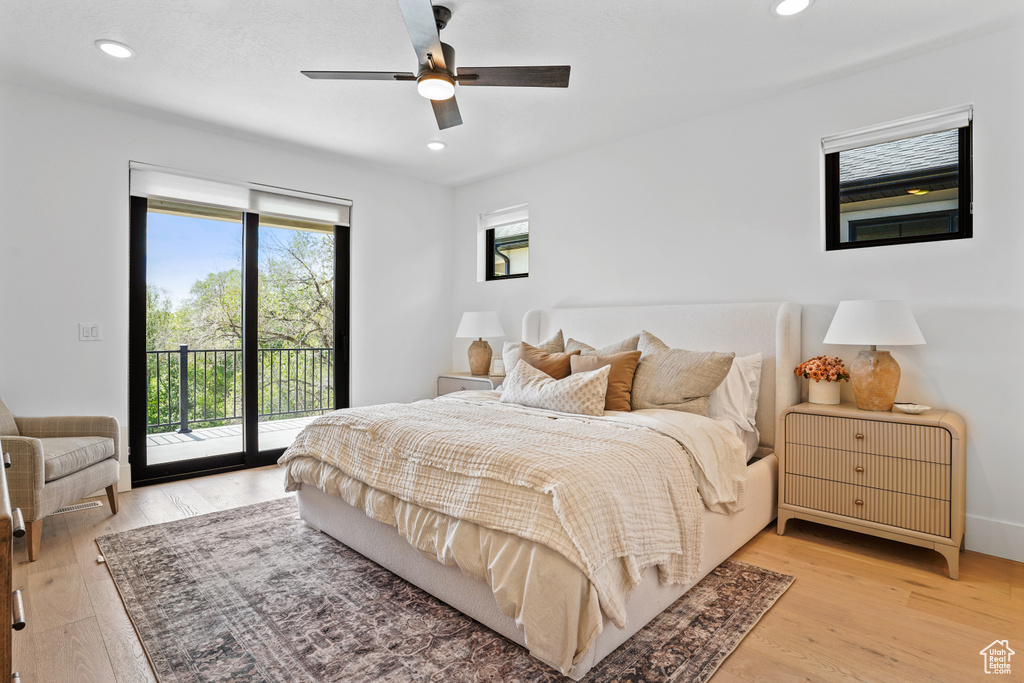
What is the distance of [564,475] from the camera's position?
1708mm

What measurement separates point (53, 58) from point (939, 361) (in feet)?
16.1

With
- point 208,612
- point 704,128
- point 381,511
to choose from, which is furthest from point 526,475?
point 704,128

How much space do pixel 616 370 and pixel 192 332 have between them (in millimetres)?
3190

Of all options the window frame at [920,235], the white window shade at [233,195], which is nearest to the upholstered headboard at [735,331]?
the window frame at [920,235]

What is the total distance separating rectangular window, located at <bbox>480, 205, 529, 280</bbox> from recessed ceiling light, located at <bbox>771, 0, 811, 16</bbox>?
2646mm

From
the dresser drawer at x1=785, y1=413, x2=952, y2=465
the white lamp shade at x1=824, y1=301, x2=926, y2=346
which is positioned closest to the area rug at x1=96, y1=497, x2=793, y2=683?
the dresser drawer at x1=785, y1=413, x2=952, y2=465

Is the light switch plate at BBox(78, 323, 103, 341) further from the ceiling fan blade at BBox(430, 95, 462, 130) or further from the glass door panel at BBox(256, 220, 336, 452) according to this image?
the ceiling fan blade at BBox(430, 95, 462, 130)

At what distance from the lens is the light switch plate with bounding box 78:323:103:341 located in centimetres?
344

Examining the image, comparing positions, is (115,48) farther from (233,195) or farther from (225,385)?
(225,385)

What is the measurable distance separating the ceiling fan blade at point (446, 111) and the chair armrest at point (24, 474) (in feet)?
8.12

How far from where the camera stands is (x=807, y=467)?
108 inches

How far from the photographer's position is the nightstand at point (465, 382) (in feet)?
14.6

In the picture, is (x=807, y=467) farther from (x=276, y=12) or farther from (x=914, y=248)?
(x=276, y=12)

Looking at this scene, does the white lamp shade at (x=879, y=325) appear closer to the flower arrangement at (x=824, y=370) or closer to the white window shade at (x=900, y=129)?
the flower arrangement at (x=824, y=370)
